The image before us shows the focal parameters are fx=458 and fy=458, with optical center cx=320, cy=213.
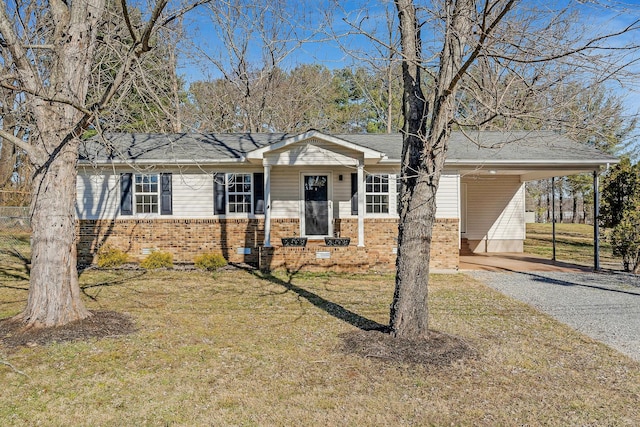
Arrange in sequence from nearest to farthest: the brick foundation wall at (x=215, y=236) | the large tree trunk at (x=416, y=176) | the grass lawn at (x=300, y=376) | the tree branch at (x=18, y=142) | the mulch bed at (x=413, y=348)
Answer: the grass lawn at (x=300, y=376) → the mulch bed at (x=413, y=348) → the large tree trunk at (x=416, y=176) → the tree branch at (x=18, y=142) → the brick foundation wall at (x=215, y=236)

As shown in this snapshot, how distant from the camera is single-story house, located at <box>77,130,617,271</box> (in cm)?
1197

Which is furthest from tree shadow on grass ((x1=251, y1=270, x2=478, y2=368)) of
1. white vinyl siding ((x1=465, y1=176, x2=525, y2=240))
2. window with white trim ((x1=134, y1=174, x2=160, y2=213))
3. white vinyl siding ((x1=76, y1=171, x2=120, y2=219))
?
white vinyl siding ((x1=465, y1=176, x2=525, y2=240))

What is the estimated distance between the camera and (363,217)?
40.5 feet

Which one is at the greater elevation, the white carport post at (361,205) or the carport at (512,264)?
the white carport post at (361,205)

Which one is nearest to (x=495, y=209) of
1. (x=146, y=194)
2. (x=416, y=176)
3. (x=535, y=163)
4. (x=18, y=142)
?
(x=535, y=163)

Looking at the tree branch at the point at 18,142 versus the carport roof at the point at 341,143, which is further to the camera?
the carport roof at the point at 341,143

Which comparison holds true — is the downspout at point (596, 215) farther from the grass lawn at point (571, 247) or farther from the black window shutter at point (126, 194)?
the black window shutter at point (126, 194)

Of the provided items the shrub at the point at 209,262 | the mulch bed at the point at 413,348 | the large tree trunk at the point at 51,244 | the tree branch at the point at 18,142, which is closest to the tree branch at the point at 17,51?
the tree branch at the point at 18,142

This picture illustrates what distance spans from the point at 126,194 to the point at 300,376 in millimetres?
9809

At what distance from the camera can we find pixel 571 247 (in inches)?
727

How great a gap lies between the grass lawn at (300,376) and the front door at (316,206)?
211 inches

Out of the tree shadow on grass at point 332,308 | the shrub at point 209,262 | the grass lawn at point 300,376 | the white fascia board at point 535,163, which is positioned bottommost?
the grass lawn at point 300,376

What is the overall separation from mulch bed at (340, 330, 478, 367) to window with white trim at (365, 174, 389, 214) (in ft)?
23.5

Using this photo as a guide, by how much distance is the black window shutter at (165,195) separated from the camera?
41.6 feet
